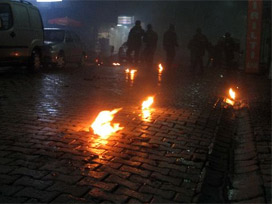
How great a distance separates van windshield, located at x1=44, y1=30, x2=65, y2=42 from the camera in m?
14.5

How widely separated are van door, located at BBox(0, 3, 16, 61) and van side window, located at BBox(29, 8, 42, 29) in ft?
3.77

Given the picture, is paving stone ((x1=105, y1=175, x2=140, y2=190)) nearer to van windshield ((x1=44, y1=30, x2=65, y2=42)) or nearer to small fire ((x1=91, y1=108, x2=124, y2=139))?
small fire ((x1=91, y1=108, x2=124, y2=139))

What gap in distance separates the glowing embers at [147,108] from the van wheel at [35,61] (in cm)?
605

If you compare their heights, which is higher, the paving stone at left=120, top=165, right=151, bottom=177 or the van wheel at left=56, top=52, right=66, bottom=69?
the van wheel at left=56, top=52, right=66, bottom=69

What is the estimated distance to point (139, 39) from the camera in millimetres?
16078

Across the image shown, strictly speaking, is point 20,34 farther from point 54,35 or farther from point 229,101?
point 229,101

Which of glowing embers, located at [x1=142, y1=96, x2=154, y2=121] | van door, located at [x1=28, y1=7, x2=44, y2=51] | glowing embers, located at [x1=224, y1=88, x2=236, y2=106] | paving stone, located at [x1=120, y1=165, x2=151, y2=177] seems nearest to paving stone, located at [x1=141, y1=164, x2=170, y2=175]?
paving stone, located at [x1=120, y1=165, x2=151, y2=177]

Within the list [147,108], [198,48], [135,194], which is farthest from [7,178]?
[198,48]

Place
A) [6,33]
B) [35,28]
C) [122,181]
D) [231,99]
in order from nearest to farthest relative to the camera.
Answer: [122,181], [231,99], [6,33], [35,28]

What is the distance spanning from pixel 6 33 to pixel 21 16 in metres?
1.06

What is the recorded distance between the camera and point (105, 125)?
203 inches

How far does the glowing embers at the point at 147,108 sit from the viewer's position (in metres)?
5.72

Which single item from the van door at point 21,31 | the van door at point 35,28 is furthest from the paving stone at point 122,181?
the van door at point 35,28

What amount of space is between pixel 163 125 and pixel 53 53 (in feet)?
30.6
